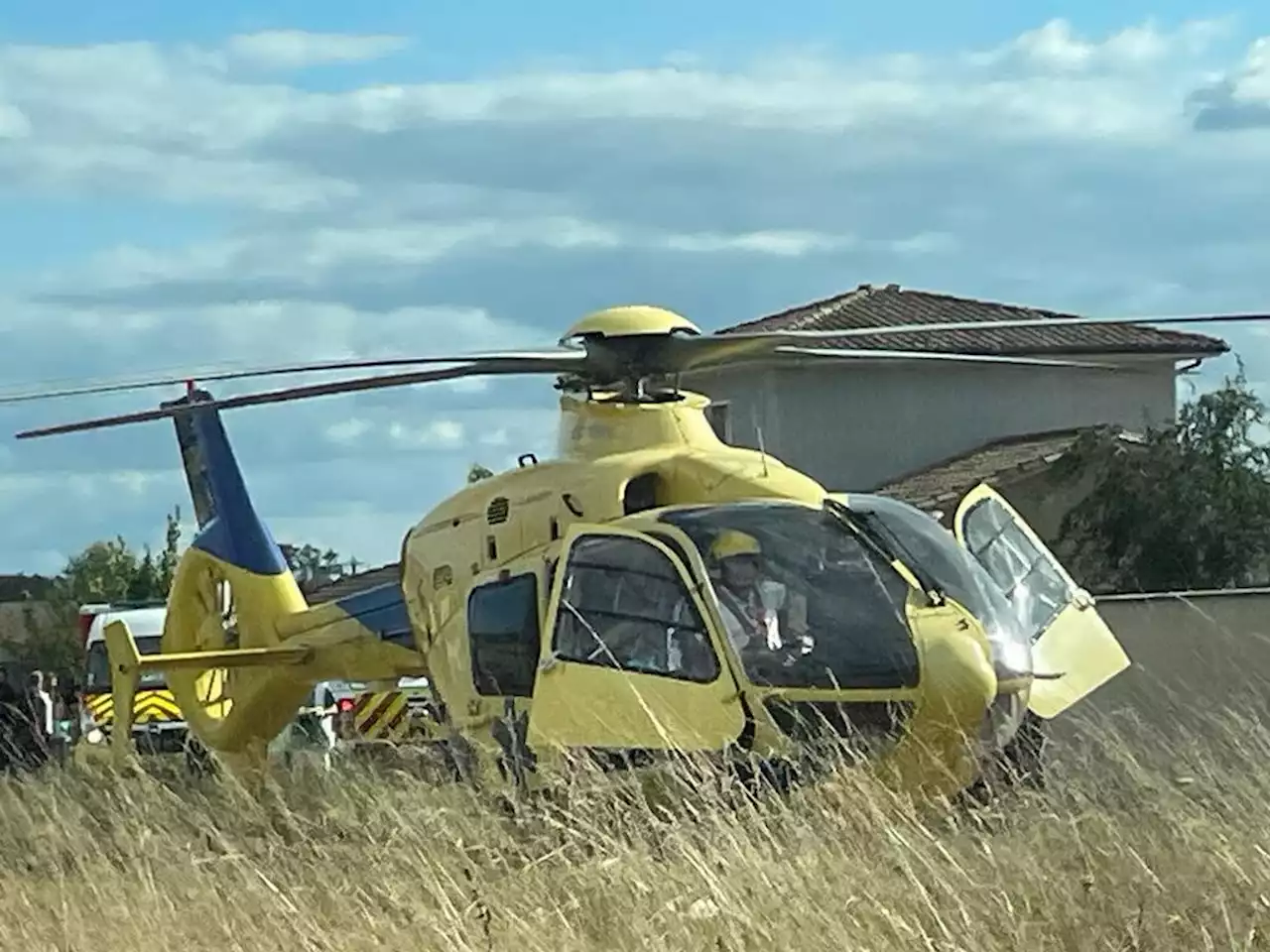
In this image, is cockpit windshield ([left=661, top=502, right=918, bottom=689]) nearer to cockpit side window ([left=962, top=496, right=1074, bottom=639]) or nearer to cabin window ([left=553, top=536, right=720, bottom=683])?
cabin window ([left=553, top=536, right=720, bottom=683])

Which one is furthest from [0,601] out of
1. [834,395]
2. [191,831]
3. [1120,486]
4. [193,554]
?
[191,831]

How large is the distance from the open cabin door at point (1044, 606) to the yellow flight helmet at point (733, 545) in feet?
5.94

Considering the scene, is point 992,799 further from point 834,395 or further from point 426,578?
point 834,395

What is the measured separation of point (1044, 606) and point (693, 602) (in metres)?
3.05

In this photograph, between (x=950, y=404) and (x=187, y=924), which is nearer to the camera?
(x=187, y=924)

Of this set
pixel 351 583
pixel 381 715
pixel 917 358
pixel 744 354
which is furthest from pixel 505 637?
pixel 351 583

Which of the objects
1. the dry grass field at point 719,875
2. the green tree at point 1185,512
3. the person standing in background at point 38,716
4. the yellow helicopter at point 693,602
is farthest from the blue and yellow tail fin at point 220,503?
the green tree at point 1185,512

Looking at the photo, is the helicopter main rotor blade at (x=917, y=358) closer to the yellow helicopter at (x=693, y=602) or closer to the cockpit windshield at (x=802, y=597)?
the yellow helicopter at (x=693, y=602)

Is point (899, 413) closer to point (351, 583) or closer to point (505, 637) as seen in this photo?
point (351, 583)

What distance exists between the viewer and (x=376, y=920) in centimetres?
810

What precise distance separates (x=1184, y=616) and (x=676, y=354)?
703cm

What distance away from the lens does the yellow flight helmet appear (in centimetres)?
1105

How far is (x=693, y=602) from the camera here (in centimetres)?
1087

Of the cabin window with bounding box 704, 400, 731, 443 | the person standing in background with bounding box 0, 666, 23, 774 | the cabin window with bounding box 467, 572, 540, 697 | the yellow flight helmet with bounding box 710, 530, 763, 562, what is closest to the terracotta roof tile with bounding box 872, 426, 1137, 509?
the cabin window with bounding box 704, 400, 731, 443
